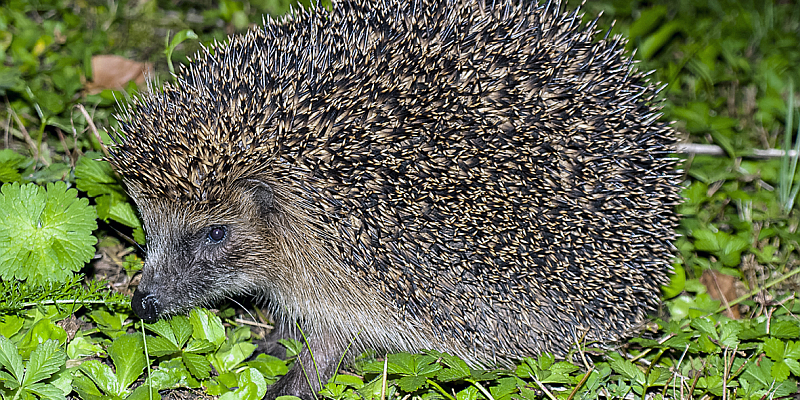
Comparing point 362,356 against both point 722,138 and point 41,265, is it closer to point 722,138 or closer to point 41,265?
point 41,265

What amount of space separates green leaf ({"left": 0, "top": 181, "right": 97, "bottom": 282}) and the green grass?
1cm

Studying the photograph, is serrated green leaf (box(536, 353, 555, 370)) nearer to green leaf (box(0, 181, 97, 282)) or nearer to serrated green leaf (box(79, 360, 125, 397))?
serrated green leaf (box(79, 360, 125, 397))

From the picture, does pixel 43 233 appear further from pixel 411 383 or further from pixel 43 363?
pixel 411 383

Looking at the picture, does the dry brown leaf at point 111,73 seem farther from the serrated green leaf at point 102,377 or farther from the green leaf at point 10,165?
the serrated green leaf at point 102,377

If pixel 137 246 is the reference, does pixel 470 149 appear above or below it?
above

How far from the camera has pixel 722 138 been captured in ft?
18.0

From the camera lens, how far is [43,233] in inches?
140

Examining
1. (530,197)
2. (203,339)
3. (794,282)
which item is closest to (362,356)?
(203,339)

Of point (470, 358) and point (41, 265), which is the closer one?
point (41, 265)

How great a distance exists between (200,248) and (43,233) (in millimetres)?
805

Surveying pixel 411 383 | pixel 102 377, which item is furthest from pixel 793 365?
pixel 102 377

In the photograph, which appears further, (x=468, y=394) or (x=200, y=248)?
(x=200, y=248)

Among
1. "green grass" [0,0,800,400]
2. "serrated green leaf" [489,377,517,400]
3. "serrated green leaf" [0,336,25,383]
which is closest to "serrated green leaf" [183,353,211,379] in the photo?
"green grass" [0,0,800,400]

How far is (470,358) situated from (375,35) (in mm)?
1853
